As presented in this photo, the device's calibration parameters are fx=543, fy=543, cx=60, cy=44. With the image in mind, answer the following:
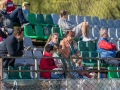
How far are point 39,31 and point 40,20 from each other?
108 centimetres

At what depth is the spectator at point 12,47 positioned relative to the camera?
10.2 metres

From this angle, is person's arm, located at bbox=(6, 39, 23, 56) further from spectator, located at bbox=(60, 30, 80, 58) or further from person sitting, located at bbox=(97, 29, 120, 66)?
person sitting, located at bbox=(97, 29, 120, 66)

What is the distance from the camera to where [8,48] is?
33.5 ft

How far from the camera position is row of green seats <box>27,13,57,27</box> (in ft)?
49.3

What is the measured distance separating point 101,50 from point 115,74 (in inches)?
57.6

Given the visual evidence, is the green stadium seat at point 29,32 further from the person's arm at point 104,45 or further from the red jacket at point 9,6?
the person's arm at point 104,45

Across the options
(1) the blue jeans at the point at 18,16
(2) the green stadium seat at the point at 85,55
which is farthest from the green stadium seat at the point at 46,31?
(2) the green stadium seat at the point at 85,55

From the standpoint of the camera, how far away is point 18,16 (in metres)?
14.1

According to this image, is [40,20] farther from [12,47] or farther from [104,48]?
[12,47]

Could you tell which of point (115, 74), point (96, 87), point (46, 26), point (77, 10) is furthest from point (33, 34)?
point (77, 10)

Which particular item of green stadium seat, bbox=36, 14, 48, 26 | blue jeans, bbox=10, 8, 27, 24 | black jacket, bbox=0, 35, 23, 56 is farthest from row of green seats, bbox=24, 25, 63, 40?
black jacket, bbox=0, 35, 23, 56

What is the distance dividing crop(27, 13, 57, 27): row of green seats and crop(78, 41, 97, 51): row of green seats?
1.67m

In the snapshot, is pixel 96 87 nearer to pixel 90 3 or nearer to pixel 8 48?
pixel 8 48

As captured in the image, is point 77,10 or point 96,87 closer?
point 96,87
